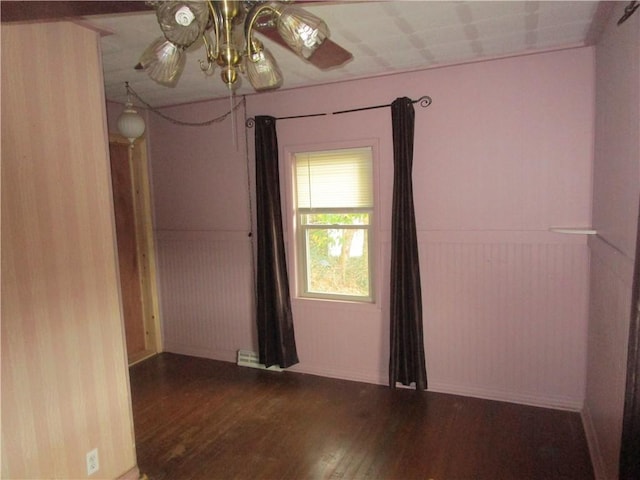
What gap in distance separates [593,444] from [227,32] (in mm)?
2883

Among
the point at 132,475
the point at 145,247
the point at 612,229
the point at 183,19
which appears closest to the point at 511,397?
the point at 612,229

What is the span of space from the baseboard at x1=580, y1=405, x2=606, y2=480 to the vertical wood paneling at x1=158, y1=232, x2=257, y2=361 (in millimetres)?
2697

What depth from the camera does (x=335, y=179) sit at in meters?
3.54

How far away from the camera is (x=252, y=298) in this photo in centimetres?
393

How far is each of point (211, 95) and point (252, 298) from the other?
1889mm

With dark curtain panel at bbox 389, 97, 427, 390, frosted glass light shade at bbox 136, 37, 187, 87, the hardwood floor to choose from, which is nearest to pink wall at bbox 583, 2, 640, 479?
the hardwood floor

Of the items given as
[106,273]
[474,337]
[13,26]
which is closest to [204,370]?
[106,273]

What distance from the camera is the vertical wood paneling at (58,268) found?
1774 millimetres

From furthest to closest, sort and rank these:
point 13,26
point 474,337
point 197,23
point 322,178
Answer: point 322,178, point 474,337, point 13,26, point 197,23

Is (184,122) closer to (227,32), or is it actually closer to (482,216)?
(482,216)

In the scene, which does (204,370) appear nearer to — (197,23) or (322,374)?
(322,374)

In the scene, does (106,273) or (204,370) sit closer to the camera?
(106,273)

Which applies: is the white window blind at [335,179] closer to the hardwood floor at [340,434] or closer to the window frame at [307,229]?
the window frame at [307,229]

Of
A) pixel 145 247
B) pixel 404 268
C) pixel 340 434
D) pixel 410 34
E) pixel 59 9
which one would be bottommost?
pixel 340 434
